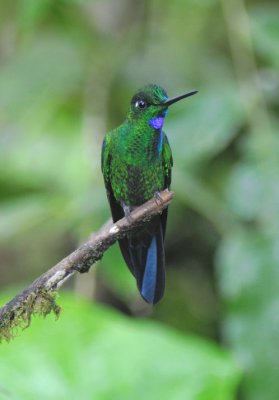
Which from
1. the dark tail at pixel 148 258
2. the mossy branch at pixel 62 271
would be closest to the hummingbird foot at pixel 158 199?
the mossy branch at pixel 62 271

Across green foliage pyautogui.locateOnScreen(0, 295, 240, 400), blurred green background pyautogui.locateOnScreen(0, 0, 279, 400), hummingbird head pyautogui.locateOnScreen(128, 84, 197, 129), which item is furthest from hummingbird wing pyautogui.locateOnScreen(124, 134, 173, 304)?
green foliage pyautogui.locateOnScreen(0, 295, 240, 400)

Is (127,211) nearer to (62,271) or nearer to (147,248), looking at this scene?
(147,248)

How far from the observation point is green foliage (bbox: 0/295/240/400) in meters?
3.11

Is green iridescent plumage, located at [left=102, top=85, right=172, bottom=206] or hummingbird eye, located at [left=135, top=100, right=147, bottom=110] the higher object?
hummingbird eye, located at [left=135, top=100, right=147, bottom=110]

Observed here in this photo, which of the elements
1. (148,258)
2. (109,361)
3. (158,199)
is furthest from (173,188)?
(158,199)

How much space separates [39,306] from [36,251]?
9.22ft

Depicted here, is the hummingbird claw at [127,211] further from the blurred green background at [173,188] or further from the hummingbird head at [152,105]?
the blurred green background at [173,188]

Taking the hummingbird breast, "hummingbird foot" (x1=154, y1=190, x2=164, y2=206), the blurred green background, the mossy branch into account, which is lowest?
the mossy branch

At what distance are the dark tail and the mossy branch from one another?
14 centimetres

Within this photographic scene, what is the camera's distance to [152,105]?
6.97 feet

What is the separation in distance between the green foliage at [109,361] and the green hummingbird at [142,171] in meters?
1.05

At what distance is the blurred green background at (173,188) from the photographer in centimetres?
306

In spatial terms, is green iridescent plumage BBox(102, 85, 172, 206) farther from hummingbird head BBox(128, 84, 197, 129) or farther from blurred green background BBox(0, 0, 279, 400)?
blurred green background BBox(0, 0, 279, 400)

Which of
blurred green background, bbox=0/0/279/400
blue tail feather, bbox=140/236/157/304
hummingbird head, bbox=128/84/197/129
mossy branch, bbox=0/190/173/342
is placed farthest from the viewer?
blurred green background, bbox=0/0/279/400
